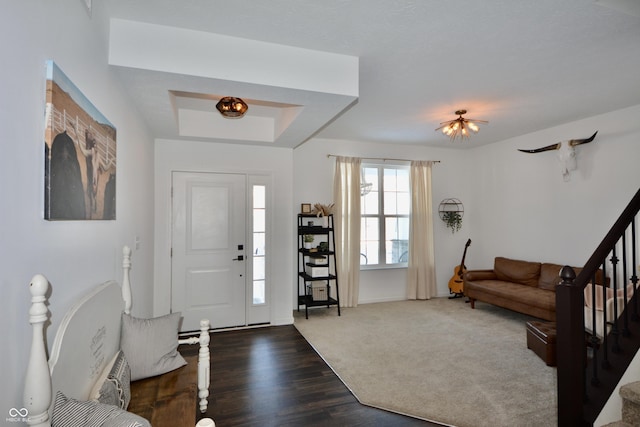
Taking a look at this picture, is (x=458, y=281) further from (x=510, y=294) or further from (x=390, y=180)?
(x=390, y=180)

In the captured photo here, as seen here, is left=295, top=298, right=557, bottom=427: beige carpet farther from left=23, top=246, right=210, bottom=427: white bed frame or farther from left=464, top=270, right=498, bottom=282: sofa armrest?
left=23, top=246, right=210, bottom=427: white bed frame

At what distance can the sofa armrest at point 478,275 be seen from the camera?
17.6 ft

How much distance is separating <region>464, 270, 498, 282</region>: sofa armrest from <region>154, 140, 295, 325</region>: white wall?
286cm

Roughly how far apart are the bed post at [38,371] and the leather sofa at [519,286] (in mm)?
4686

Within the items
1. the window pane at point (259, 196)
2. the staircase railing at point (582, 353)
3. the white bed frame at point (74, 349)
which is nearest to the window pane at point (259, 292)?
the window pane at point (259, 196)

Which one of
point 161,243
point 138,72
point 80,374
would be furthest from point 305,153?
point 80,374

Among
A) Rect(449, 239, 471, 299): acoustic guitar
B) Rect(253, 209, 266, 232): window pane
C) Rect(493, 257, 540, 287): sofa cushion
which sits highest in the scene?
Rect(253, 209, 266, 232): window pane

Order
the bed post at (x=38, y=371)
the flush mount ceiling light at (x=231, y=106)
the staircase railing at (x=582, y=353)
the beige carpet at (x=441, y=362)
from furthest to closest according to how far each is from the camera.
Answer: the flush mount ceiling light at (x=231, y=106) < the beige carpet at (x=441, y=362) < the staircase railing at (x=582, y=353) < the bed post at (x=38, y=371)

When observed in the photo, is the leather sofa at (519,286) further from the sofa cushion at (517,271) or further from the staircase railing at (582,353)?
the staircase railing at (582,353)

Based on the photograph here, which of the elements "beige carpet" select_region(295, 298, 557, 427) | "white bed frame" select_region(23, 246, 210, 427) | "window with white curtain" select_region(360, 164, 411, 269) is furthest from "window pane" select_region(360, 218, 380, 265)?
"white bed frame" select_region(23, 246, 210, 427)

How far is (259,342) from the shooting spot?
393cm

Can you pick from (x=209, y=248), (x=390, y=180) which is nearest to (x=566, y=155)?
(x=390, y=180)

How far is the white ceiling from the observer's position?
201 centimetres

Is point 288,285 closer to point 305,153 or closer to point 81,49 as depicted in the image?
point 305,153
